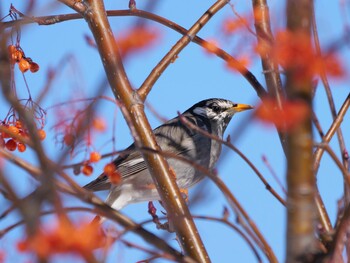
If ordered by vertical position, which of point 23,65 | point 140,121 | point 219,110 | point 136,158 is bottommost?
point 140,121

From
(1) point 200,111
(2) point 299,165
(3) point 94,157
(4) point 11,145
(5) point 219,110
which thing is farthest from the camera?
(1) point 200,111

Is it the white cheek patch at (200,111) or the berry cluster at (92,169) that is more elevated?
the white cheek patch at (200,111)

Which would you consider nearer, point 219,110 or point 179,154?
point 179,154

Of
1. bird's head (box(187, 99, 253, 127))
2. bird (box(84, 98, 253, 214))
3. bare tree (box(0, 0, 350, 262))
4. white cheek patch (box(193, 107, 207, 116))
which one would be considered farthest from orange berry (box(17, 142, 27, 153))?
white cheek patch (box(193, 107, 207, 116))

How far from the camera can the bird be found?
5.61 m

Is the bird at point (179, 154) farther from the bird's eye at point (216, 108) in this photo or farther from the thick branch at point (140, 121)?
the thick branch at point (140, 121)

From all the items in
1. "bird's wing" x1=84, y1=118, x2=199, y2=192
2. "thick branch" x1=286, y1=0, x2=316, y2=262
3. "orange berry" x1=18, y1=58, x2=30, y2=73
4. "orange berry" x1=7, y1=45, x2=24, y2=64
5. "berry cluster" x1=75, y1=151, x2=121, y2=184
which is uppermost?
"bird's wing" x1=84, y1=118, x2=199, y2=192

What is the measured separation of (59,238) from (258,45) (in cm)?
154

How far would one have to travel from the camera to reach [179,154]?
20.7 feet

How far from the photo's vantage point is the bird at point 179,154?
5.61m

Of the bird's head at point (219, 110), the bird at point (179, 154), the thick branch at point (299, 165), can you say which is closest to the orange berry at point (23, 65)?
the bird at point (179, 154)

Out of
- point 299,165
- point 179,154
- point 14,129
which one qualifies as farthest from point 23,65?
point 179,154

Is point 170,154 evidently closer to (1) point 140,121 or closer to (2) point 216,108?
(1) point 140,121

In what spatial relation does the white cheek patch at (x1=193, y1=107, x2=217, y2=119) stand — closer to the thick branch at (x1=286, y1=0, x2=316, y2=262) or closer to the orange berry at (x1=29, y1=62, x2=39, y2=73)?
the orange berry at (x1=29, y1=62, x2=39, y2=73)
